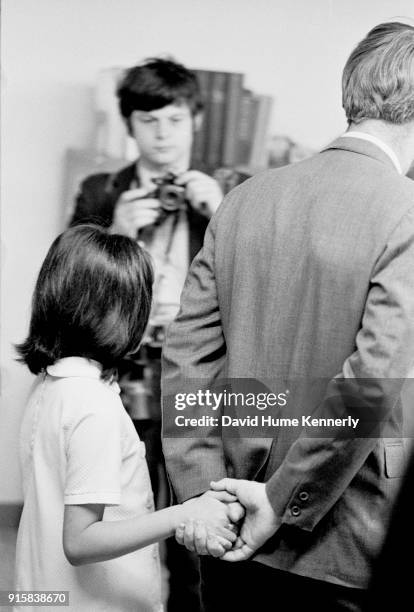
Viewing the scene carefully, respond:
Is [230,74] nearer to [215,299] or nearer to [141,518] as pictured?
[215,299]

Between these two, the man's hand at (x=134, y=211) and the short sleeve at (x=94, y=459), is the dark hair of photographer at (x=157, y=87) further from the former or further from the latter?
the short sleeve at (x=94, y=459)

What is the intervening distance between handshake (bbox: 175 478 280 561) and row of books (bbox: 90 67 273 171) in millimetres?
1264

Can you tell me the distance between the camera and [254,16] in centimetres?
251

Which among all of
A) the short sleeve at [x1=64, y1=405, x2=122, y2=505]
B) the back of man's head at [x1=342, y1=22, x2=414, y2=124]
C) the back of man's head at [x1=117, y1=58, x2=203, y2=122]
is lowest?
the short sleeve at [x1=64, y1=405, x2=122, y2=505]

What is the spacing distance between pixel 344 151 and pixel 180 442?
57cm

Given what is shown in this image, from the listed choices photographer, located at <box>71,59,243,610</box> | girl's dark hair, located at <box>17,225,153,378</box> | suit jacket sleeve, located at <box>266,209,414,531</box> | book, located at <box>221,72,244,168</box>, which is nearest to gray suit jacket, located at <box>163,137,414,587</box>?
suit jacket sleeve, located at <box>266,209,414,531</box>

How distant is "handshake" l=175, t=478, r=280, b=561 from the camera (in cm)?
136

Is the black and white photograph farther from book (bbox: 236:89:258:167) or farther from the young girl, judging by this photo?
book (bbox: 236:89:258:167)

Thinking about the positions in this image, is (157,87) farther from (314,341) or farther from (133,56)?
(314,341)

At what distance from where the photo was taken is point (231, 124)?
97.3 inches

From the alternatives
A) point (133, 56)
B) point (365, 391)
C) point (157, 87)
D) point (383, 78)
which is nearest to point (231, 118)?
point (157, 87)

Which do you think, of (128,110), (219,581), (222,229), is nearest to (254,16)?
(128,110)

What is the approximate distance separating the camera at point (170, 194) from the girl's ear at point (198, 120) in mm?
166

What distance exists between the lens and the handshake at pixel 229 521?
1359 millimetres
